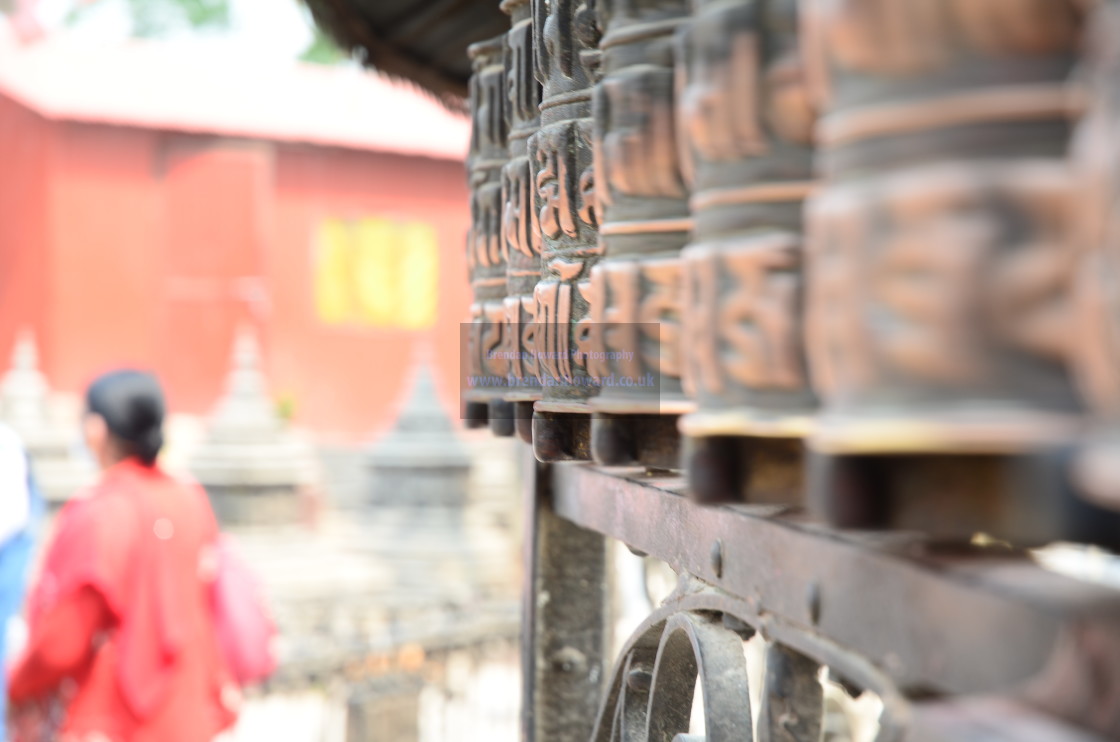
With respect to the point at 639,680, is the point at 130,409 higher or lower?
higher

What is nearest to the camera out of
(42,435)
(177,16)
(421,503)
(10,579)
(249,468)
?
(10,579)

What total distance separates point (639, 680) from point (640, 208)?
0.45m

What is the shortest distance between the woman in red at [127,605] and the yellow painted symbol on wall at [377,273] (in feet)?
26.9

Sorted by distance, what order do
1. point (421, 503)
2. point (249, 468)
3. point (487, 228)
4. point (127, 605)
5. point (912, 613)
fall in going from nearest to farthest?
1. point (912, 613)
2. point (487, 228)
3. point (127, 605)
4. point (249, 468)
5. point (421, 503)

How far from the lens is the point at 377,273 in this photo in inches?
433

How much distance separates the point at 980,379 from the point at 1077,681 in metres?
0.12

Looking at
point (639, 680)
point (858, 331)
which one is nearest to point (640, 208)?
point (858, 331)

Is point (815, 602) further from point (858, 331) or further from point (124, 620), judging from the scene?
point (124, 620)

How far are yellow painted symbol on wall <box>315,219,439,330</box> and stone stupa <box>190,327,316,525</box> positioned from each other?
4128 millimetres

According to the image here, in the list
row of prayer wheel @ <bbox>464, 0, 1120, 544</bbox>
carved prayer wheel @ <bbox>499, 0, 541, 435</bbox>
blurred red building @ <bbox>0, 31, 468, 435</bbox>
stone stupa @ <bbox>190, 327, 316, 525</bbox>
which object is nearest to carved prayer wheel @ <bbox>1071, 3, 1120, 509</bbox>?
row of prayer wheel @ <bbox>464, 0, 1120, 544</bbox>

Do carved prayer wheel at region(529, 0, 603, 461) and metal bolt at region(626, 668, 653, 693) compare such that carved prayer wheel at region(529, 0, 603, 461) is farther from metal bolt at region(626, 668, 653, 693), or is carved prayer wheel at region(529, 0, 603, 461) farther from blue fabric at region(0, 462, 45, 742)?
blue fabric at region(0, 462, 45, 742)

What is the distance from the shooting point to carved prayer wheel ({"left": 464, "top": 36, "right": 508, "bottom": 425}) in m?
1.20

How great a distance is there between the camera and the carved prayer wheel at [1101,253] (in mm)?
391

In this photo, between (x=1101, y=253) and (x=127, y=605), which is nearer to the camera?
(x=1101, y=253)
